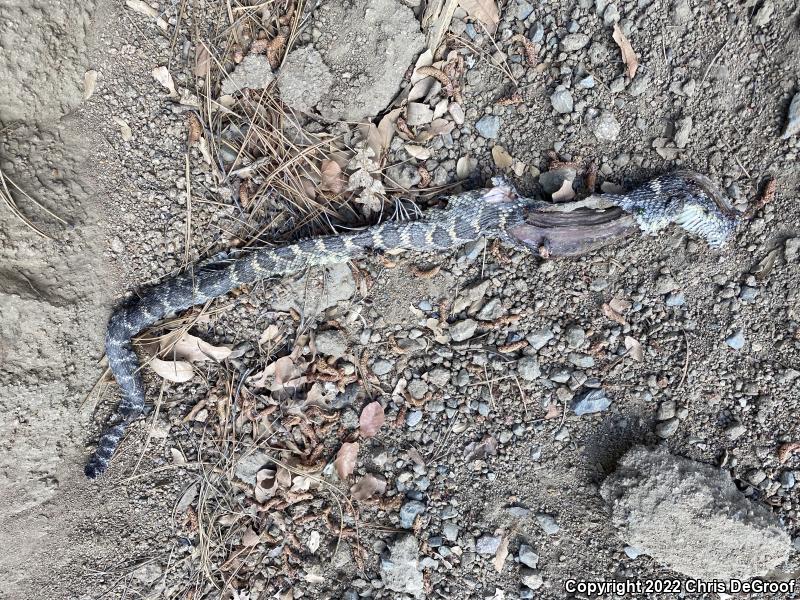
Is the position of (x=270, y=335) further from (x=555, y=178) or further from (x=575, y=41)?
(x=575, y=41)

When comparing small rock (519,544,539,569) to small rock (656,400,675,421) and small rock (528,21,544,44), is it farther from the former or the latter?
small rock (528,21,544,44)

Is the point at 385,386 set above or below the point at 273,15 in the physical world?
below

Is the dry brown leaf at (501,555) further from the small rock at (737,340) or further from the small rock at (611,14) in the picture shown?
the small rock at (611,14)

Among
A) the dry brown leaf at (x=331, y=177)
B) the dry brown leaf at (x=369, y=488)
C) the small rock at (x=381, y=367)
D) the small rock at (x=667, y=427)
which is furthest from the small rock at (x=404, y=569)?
the dry brown leaf at (x=331, y=177)

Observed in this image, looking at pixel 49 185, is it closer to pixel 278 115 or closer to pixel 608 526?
pixel 278 115

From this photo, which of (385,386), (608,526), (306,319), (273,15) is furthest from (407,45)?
(608,526)

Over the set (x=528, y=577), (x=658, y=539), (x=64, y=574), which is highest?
(x=658, y=539)
